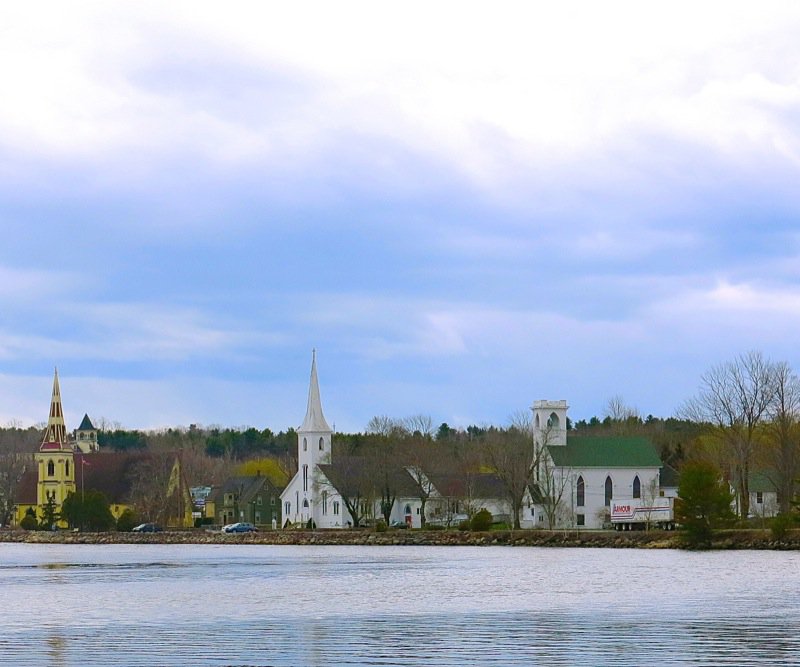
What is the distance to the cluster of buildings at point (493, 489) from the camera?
113312mm

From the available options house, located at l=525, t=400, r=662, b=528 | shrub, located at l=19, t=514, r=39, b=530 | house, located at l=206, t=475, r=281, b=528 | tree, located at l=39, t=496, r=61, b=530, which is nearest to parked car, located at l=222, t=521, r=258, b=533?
house, located at l=206, t=475, r=281, b=528

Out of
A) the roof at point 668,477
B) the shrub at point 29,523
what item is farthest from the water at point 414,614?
the shrub at point 29,523

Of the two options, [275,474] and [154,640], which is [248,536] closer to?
[275,474]

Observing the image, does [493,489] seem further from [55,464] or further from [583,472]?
[55,464]

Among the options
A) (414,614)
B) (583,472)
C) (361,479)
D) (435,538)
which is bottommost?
(414,614)

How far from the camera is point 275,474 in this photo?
176 metres

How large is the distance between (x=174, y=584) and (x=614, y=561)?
2243 cm

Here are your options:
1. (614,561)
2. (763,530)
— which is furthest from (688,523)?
(614,561)

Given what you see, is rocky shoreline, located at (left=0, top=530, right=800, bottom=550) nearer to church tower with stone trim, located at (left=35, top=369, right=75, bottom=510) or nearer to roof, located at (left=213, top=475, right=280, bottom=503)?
church tower with stone trim, located at (left=35, top=369, right=75, bottom=510)

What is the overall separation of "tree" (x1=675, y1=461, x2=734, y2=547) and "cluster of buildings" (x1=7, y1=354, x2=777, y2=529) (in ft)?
57.5

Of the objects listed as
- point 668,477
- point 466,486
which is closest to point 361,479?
point 466,486

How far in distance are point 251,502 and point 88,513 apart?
2042cm

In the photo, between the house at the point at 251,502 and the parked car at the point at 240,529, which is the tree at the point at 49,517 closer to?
the house at the point at 251,502

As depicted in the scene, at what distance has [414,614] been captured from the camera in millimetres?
36688
